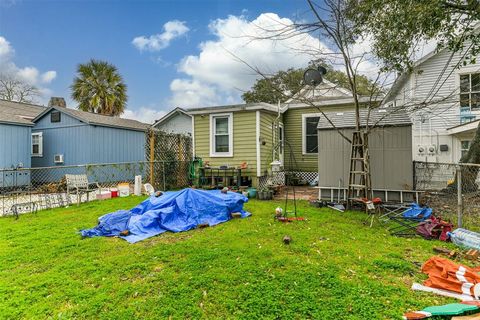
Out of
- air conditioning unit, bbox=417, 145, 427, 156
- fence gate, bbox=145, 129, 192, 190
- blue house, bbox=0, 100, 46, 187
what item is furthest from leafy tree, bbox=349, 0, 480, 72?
blue house, bbox=0, 100, 46, 187

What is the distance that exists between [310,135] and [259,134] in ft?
9.97

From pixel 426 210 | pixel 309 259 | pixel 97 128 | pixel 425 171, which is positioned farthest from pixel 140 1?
pixel 425 171

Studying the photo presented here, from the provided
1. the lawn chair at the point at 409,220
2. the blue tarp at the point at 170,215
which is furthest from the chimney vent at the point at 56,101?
the lawn chair at the point at 409,220

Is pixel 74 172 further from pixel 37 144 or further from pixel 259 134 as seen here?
pixel 259 134

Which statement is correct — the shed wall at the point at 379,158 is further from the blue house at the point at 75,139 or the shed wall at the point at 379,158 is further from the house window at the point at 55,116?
the house window at the point at 55,116

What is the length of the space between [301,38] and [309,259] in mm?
5264

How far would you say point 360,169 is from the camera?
6961mm

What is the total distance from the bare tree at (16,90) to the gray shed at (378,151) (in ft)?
85.8

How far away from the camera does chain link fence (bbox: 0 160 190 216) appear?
885 centimetres

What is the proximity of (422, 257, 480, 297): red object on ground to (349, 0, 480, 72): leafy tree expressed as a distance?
472 centimetres

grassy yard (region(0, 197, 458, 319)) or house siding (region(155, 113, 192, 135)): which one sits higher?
house siding (region(155, 113, 192, 135))

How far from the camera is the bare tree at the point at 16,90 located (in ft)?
71.9

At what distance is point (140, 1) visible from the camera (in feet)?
31.5

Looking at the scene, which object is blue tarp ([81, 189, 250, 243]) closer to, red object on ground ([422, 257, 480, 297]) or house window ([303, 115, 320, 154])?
red object on ground ([422, 257, 480, 297])
